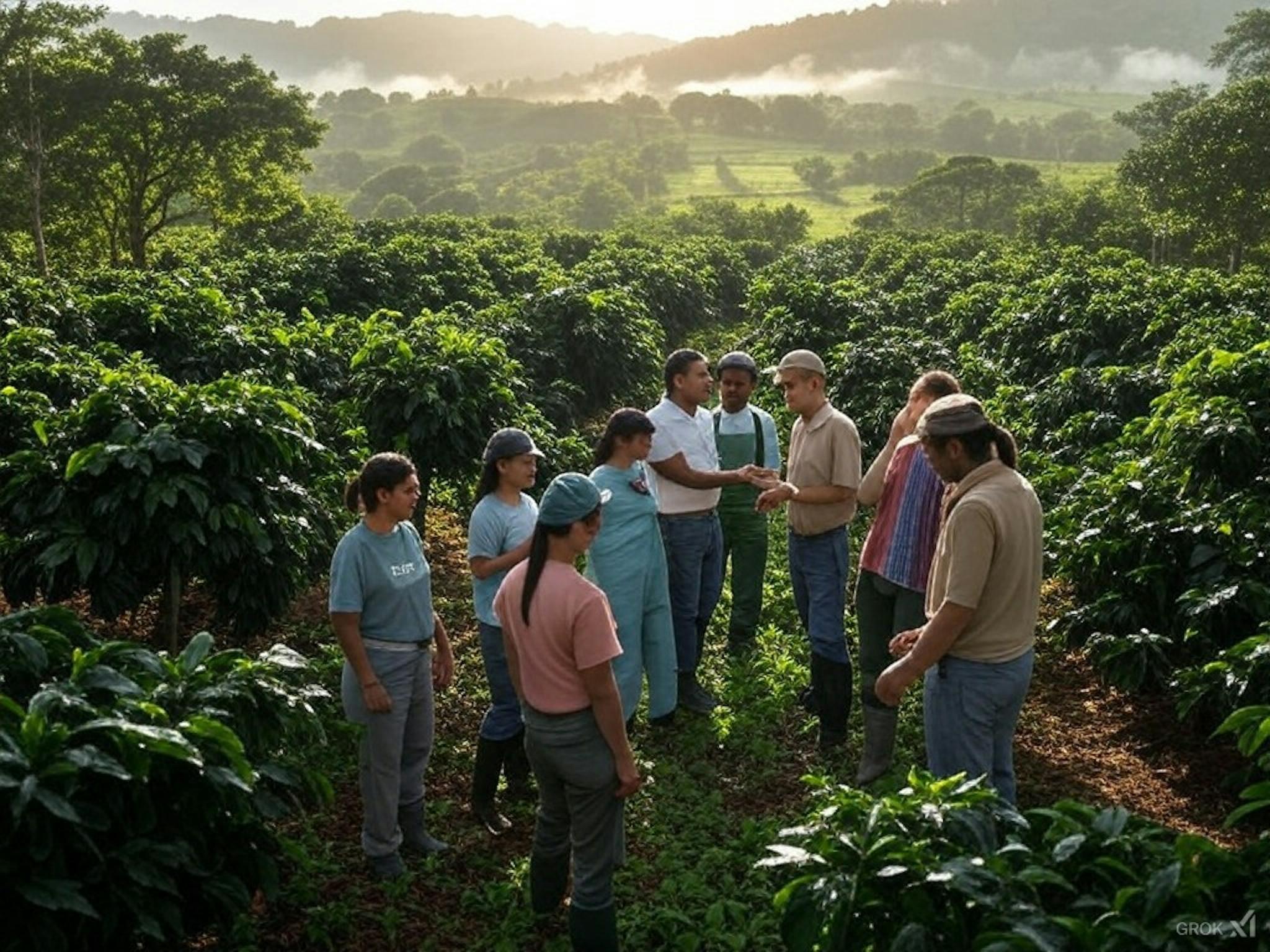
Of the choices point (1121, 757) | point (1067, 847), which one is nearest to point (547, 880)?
point (1067, 847)

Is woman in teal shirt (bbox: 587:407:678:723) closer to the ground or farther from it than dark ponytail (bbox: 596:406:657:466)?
closer to the ground

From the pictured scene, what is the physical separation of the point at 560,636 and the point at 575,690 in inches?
8.0

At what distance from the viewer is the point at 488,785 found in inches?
205

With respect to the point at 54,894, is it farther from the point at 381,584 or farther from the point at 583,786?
the point at 381,584

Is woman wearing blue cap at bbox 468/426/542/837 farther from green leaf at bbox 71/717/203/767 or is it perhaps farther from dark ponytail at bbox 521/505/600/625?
green leaf at bbox 71/717/203/767

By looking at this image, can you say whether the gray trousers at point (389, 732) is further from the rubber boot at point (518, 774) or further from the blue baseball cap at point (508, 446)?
the blue baseball cap at point (508, 446)

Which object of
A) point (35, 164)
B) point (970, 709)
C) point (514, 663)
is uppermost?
point (35, 164)

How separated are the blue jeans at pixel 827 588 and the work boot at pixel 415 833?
2191mm

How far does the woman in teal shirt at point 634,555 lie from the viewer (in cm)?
525

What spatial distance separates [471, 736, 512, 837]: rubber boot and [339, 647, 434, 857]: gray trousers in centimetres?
42

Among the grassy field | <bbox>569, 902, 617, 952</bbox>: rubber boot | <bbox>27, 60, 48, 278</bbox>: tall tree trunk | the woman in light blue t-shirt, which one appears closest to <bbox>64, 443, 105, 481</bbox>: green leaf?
the woman in light blue t-shirt

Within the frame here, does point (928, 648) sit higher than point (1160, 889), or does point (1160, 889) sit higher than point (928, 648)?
point (1160, 889)

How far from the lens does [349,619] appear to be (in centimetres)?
444

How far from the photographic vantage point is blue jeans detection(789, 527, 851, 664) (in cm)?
586
